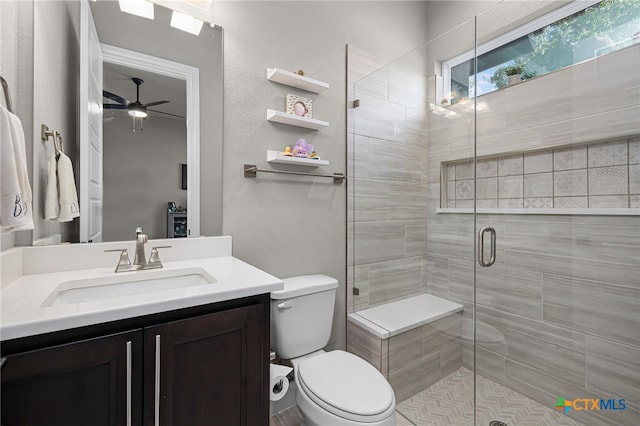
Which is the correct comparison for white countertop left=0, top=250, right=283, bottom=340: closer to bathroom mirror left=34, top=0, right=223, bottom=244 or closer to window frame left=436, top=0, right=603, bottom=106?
bathroom mirror left=34, top=0, right=223, bottom=244

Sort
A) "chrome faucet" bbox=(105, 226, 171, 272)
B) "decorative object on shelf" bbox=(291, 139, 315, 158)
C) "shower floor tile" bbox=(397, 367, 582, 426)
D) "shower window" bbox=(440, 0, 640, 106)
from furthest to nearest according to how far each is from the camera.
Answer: "decorative object on shelf" bbox=(291, 139, 315, 158) < "shower floor tile" bbox=(397, 367, 582, 426) < "shower window" bbox=(440, 0, 640, 106) < "chrome faucet" bbox=(105, 226, 171, 272)

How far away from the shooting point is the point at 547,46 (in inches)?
68.1

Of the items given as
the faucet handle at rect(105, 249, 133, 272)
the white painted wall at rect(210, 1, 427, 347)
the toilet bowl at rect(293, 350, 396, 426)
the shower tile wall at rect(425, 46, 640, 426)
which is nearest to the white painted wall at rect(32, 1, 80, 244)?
the faucet handle at rect(105, 249, 133, 272)

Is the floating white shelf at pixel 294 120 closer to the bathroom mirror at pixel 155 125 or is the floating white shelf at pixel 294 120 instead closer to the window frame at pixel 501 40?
the bathroom mirror at pixel 155 125

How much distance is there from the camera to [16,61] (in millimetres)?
1061

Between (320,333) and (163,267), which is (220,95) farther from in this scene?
(320,333)

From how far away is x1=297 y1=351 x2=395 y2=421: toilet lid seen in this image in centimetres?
118

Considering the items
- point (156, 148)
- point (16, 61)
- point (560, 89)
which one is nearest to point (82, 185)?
point (156, 148)

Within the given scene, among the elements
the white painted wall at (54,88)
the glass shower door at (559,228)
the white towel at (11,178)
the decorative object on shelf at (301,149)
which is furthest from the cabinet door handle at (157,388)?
the glass shower door at (559,228)

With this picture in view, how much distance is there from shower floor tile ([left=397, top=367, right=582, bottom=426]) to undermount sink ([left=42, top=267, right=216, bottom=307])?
1.42 m

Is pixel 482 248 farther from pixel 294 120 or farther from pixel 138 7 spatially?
pixel 138 7

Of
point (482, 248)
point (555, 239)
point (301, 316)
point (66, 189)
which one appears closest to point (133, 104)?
point (66, 189)

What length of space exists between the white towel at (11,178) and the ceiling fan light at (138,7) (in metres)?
0.86

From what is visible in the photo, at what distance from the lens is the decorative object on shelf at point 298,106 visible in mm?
1782
